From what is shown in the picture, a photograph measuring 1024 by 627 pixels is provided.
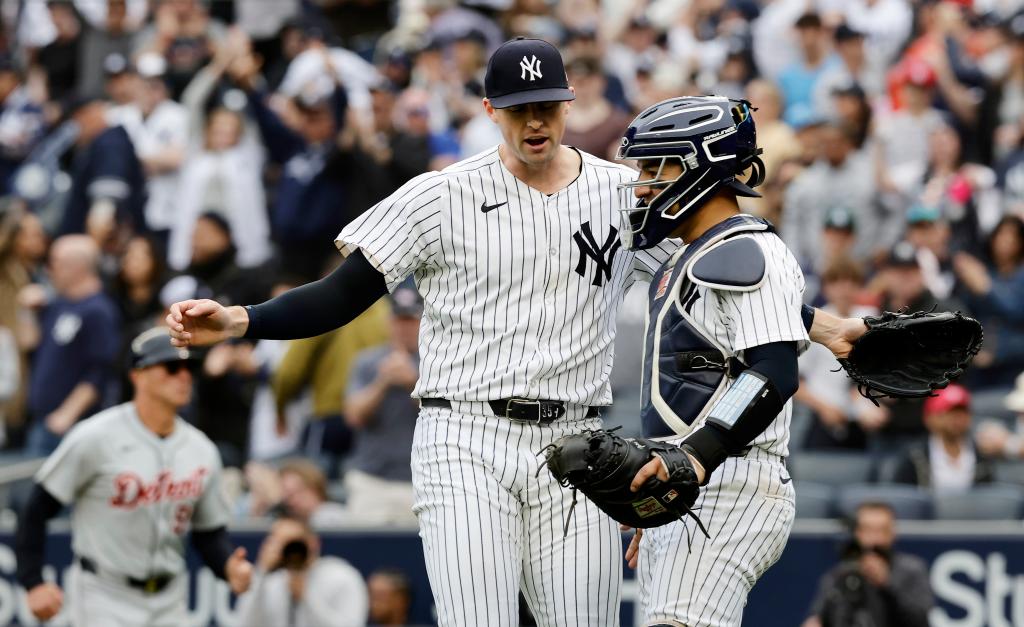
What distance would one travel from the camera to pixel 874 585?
8.55 metres

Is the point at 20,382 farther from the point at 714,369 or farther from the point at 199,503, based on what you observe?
the point at 714,369

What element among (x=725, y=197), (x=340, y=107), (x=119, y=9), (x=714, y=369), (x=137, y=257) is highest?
(x=119, y=9)

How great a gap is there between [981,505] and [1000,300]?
5.42 feet

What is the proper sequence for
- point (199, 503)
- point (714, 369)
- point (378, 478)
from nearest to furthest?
point (714, 369) < point (199, 503) < point (378, 478)

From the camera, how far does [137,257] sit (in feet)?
39.6

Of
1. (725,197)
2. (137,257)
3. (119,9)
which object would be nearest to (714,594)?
(725,197)

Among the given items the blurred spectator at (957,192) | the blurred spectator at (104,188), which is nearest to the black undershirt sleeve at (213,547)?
the blurred spectator at (957,192)

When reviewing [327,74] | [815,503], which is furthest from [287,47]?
[815,503]

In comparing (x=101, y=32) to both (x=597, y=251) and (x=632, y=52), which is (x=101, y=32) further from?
(x=597, y=251)

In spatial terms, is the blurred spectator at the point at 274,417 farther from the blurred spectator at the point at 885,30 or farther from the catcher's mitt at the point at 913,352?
the catcher's mitt at the point at 913,352

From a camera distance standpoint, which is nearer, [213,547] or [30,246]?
[213,547]

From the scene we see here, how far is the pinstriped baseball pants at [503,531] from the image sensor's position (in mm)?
5195

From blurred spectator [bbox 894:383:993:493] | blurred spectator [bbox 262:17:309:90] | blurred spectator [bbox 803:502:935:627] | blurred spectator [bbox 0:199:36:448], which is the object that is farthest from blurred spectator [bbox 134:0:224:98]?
blurred spectator [bbox 803:502:935:627]

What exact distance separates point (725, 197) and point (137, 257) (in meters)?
7.57
